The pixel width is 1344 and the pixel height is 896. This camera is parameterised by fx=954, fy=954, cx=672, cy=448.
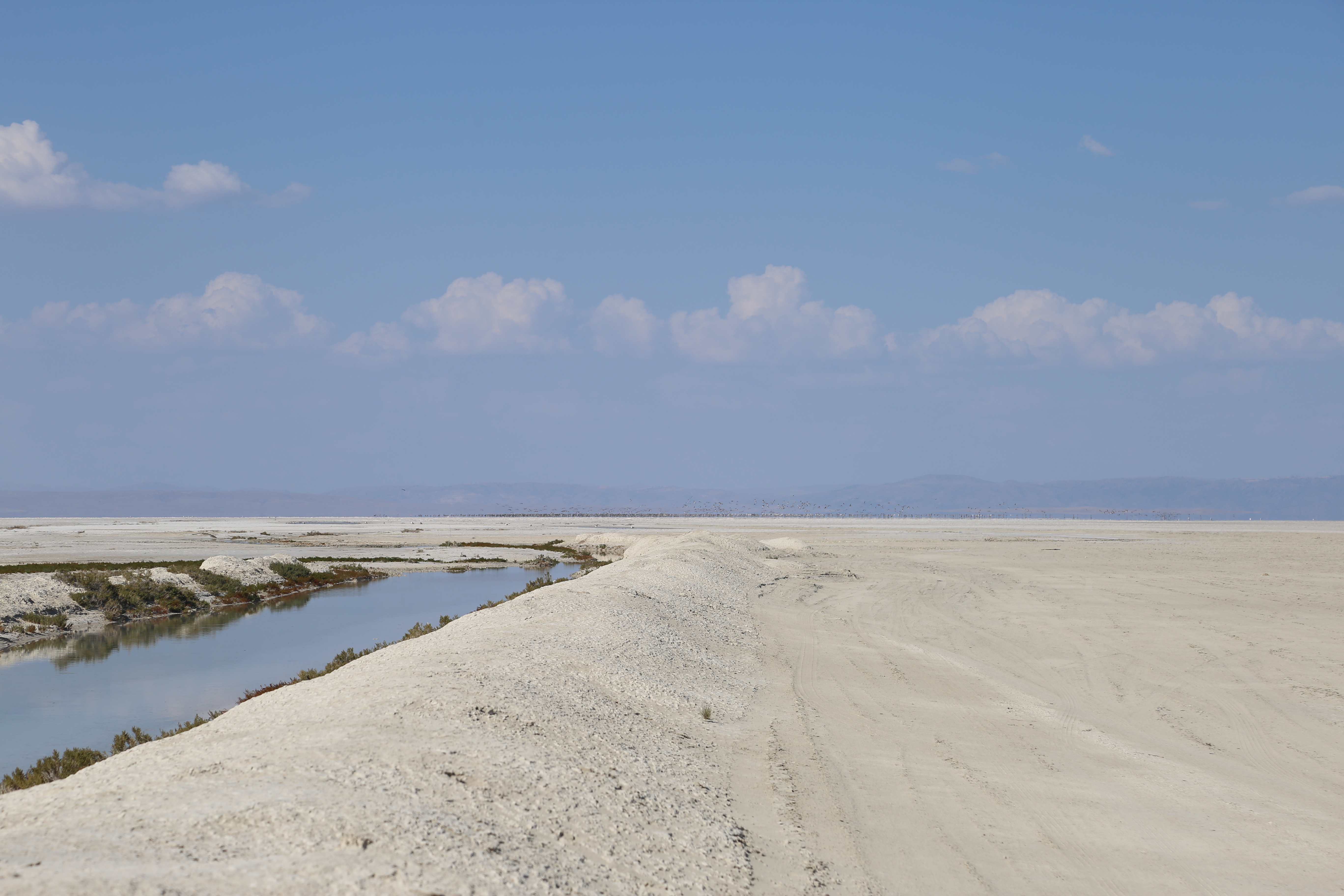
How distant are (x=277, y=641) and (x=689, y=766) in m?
16.8

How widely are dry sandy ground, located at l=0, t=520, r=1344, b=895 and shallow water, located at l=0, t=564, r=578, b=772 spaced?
3.78 metres

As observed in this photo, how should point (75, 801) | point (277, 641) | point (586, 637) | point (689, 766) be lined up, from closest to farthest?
point (75, 801)
point (689, 766)
point (586, 637)
point (277, 641)

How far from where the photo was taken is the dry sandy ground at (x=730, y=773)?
6.16 meters

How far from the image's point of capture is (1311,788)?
31.6 feet

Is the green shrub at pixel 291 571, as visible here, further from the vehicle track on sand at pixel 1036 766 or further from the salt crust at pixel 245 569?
the vehicle track on sand at pixel 1036 766

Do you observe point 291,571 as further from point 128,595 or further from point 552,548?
point 552,548

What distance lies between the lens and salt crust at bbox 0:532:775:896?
18.5ft

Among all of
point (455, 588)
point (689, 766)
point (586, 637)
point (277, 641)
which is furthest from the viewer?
point (455, 588)

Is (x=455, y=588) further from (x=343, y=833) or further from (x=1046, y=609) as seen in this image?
(x=343, y=833)

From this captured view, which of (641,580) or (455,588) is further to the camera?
(455,588)

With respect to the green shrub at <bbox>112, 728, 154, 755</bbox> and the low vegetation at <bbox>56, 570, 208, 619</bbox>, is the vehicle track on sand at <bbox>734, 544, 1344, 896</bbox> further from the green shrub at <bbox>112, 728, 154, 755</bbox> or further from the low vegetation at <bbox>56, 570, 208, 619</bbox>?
the low vegetation at <bbox>56, 570, 208, 619</bbox>

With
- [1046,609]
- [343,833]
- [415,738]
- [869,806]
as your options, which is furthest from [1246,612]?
[343,833]

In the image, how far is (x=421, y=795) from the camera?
7098 millimetres

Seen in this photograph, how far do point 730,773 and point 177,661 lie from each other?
1561 cm
